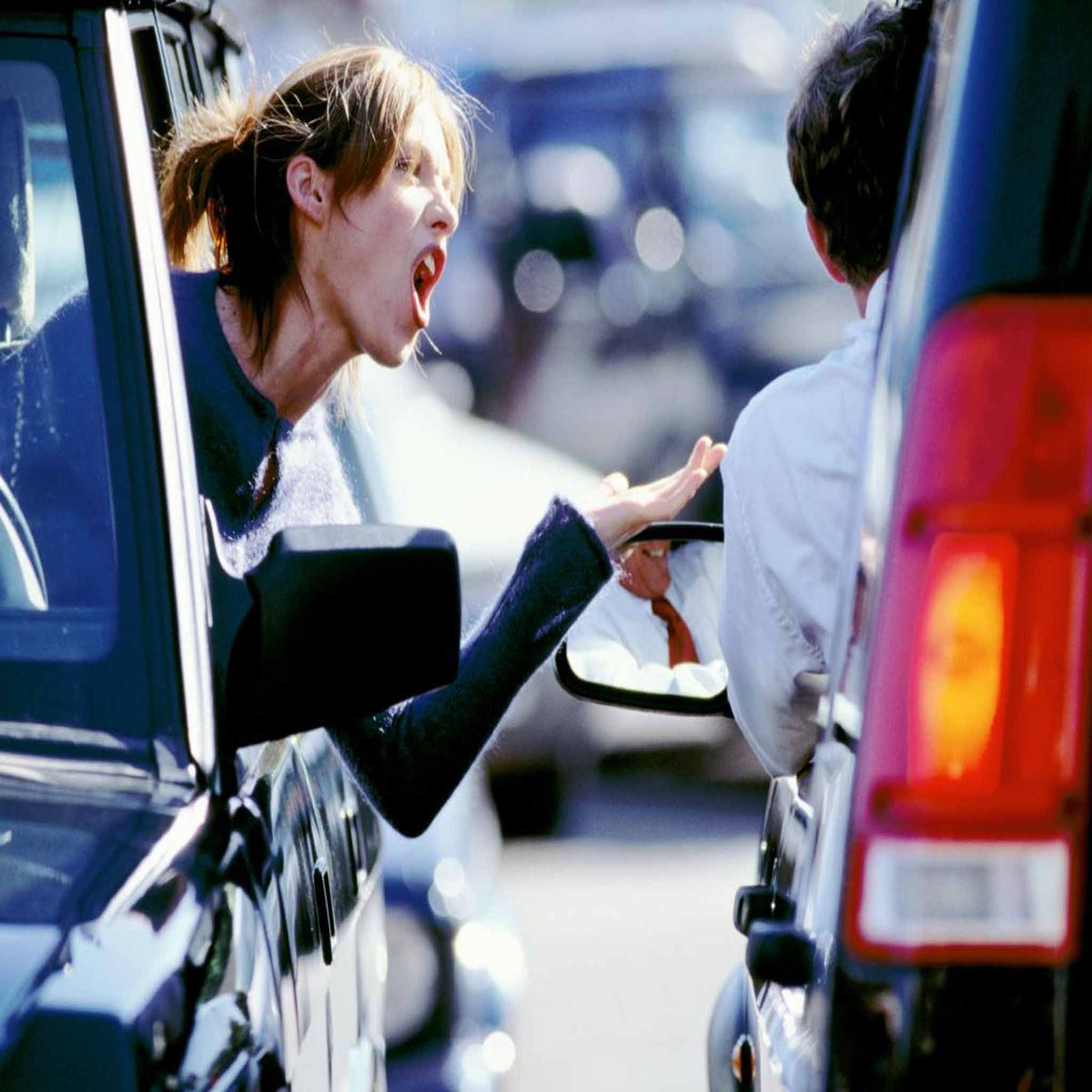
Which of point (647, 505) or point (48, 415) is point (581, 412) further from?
point (48, 415)

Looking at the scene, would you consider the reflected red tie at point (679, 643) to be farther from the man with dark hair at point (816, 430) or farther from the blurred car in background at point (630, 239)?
the blurred car in background at point (630, 239)

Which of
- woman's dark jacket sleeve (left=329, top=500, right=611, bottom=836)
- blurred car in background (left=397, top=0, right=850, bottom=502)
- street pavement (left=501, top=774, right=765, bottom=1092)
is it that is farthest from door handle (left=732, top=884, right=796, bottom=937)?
blurred car in background (left=397, top=0, right=850, bottom=502)

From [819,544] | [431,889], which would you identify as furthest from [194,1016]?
[431,889]

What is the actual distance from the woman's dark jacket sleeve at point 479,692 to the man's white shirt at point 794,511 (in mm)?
635

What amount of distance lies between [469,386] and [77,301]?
11.3 meters

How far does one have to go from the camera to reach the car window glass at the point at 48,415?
2.13 metres

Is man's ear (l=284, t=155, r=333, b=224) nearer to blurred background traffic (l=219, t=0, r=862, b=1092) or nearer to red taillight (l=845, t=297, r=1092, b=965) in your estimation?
blurred background traffic (l=219, t=0, r=862, b=1092)

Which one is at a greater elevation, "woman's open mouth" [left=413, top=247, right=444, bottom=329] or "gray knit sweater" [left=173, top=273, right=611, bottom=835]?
"woman's open mouth" [left=413, top=247, right=444, bottom=329]

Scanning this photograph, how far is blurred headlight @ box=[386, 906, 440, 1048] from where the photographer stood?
4.52 meters

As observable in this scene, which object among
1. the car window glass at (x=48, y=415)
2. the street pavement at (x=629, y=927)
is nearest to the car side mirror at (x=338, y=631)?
the car window glass at (x=48, y=415)

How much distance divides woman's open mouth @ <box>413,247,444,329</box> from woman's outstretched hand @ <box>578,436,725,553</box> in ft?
1.13

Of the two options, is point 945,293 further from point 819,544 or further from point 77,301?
point 77,301

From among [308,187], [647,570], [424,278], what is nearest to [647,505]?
[647,570]

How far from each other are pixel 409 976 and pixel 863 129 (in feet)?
8.56
